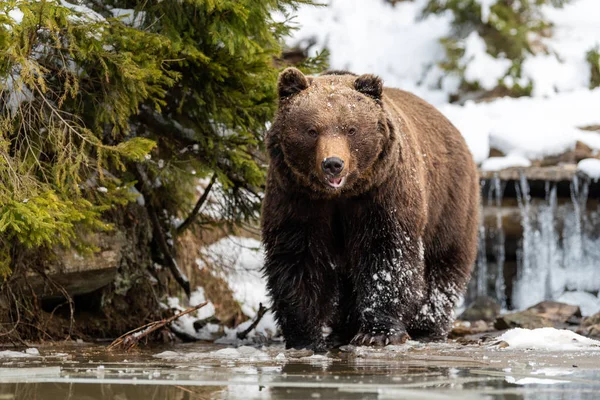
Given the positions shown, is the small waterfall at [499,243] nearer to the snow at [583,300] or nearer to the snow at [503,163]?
the snow at [503,163]

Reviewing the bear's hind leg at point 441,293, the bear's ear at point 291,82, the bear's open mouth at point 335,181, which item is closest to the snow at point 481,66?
the bear's hind leg at point 441,293

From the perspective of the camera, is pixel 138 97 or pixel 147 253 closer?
pixel 138 97

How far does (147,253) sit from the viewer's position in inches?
320

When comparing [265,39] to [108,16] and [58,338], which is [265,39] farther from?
[58,338]

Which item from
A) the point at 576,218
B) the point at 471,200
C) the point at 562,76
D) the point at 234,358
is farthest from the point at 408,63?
the point at 234,358

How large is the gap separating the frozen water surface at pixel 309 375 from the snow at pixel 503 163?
7.73m

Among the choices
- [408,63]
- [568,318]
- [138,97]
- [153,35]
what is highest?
[408,63]

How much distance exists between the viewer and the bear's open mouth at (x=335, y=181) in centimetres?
586

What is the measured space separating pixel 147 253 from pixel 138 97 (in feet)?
6.14

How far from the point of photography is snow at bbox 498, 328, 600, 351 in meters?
5.73

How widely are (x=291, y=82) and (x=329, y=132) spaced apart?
0.52 metres

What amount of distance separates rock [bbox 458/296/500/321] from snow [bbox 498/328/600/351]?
198 inches

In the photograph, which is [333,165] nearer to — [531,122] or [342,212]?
[342,212]

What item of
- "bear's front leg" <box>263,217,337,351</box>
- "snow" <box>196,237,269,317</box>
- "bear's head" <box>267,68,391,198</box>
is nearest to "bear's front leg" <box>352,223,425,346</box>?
"bear's front leg" <box>263,217,337,351</box>
